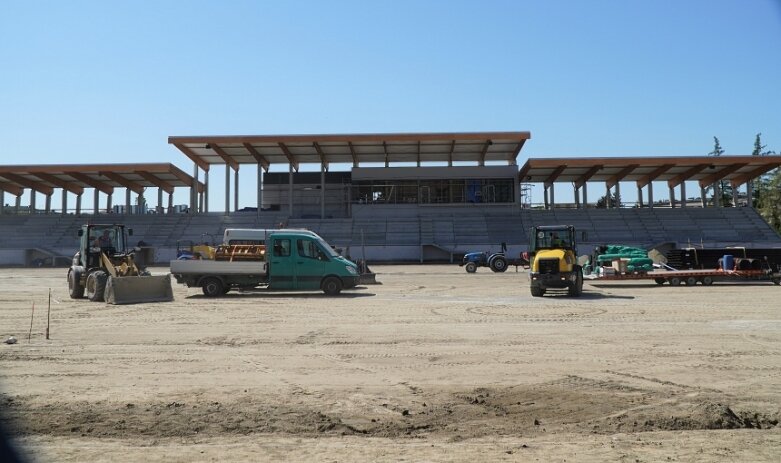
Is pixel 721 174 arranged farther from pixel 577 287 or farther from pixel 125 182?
pixel 125 182

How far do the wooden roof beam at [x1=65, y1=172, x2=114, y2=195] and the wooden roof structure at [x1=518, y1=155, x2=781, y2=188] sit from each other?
42.2 metres

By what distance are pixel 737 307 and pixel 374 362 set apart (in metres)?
12.5

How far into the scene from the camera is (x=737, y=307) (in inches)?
652

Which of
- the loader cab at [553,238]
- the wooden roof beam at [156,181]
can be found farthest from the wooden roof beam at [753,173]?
the wooden roof beam at [156,181]

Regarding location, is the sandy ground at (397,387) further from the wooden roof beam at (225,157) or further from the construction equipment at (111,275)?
the wooden roof beam at (225,157)

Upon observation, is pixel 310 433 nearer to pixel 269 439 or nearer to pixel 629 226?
pixel 269 439

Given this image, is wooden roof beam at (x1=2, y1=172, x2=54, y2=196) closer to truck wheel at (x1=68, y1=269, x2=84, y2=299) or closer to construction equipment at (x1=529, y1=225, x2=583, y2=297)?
truck wheel at (x1=68, y1=269, x2=84, y2=299)

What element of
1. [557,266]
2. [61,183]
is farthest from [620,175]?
[61,183]

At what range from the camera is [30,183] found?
A: 195 ft

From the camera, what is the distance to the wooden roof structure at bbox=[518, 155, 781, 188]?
52469 mm

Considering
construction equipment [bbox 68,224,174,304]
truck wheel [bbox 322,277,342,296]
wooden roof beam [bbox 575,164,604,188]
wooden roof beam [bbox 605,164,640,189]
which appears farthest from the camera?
wooden roof beam [bbox 575,164,604,188]

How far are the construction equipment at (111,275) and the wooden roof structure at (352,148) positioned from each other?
31.5 m

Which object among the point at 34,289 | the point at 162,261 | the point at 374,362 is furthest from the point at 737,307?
the point at 162,261

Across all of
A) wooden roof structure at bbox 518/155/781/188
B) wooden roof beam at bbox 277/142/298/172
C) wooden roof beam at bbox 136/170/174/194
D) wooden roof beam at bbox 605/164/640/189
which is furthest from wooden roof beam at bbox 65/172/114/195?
wooden roof beam at bbox 605/164/640/189
